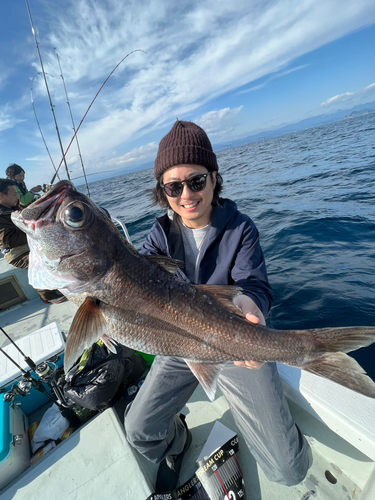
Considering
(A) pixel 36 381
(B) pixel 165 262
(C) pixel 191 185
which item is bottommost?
(A) pixel 36 381

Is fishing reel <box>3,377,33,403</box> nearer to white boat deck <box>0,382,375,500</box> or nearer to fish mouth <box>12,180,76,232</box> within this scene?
white boat deck <box>0,382,375,500</box>

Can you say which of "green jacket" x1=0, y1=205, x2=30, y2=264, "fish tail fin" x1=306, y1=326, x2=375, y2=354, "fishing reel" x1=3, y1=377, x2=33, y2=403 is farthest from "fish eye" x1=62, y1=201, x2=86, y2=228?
"green jacket" x1=0, y1=205, x2=30, y2=264

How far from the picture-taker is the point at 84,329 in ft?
6.86

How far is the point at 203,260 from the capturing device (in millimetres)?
3463

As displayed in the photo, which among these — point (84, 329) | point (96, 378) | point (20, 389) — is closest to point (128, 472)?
point (96, 378)

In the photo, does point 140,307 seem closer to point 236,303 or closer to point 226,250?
point 236,303

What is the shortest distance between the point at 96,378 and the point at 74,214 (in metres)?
2.71

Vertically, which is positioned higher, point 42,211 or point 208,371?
point 42,211

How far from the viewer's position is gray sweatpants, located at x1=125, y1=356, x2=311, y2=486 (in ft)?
8.69

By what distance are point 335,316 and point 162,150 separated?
559 centimetres

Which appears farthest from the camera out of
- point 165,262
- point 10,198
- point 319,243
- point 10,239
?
point 319,243

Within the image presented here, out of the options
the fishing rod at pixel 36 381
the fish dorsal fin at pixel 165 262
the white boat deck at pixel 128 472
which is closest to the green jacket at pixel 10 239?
the fishing rod at pixel 36 381

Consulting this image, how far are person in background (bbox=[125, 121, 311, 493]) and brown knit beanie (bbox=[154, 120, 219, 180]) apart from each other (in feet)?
0.04

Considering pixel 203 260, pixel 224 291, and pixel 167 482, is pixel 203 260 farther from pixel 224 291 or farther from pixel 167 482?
pixel 167 482
